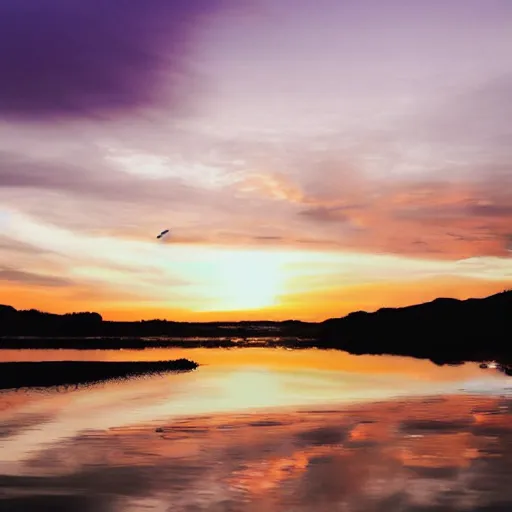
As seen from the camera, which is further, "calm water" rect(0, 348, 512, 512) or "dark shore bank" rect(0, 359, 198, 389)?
"dark shore bank" rect(0, 359, 198, 389)

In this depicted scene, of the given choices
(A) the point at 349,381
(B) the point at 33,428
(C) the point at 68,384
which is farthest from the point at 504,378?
(B) the point at 33,428

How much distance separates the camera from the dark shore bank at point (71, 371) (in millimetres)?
62312

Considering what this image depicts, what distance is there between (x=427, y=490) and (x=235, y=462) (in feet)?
23.6

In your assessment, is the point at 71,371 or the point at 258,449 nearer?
the point at 258,449

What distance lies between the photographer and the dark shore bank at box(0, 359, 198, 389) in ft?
204

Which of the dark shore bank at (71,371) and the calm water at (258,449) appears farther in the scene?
the dark shore bank at (71,371)

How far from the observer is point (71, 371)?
73.0 meters

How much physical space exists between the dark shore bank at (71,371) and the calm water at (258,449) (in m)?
6.80

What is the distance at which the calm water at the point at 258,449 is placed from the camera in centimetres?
2206

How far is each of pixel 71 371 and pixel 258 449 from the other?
45.9m

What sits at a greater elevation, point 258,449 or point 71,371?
point 71,371

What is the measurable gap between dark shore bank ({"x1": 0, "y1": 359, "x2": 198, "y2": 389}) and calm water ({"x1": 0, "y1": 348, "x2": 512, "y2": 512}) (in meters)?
6.80

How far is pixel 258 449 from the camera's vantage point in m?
30.4

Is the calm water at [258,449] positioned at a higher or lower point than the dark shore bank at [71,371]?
lower
